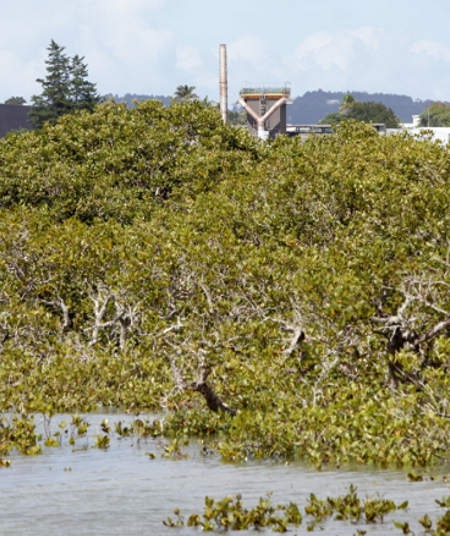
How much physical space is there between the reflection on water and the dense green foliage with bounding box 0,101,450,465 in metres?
0.67

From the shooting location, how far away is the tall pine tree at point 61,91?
107125 millimetres

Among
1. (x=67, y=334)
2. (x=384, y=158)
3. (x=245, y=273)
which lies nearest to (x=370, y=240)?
(x=245, y=273)

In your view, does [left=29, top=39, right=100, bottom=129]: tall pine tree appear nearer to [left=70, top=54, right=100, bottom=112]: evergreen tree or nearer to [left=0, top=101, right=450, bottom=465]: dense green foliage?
[left=70, top=54, right=100, bottom=112]: evergreen tree

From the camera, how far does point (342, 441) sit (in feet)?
41.4

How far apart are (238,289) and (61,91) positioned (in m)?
95.2

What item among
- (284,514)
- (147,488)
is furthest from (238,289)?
(284,514)

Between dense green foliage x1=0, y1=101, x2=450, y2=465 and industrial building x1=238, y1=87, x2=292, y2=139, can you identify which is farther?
industrial building x1=238, y1=87, x2=292, y2=139

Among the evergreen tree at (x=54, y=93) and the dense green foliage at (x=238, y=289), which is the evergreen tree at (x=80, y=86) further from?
the dense green foliage at (x=238, y=289)

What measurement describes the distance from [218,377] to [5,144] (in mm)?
20595

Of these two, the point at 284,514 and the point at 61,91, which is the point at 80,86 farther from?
the point at 284,514

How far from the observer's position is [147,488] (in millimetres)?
11484

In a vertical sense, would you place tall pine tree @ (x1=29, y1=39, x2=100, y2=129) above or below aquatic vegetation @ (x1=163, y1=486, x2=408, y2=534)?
above

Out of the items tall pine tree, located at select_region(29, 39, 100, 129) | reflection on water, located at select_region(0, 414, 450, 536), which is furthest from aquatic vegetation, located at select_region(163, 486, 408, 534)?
tall pine tree, located at select_region(29, 39, 100, 129)

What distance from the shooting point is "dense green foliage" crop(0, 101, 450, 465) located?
13.6m
